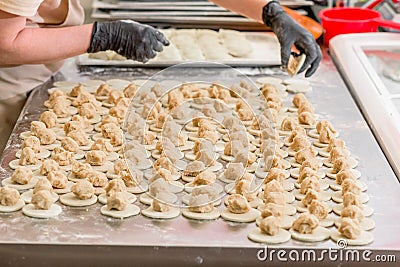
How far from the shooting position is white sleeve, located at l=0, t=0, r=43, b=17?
212 cm

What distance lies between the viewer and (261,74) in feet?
9.75

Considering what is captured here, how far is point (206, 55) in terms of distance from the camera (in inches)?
122

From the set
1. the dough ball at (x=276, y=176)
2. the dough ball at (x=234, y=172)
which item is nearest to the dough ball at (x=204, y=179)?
the dough ball at (x=234, y=172)

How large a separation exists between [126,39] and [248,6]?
1.94 ft

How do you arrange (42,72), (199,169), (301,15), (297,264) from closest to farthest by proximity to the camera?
(297,264) < (199,169) < (42,72) < (301,15)

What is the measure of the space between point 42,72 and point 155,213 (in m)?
1.05

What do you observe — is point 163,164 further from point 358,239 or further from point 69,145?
point 358,239

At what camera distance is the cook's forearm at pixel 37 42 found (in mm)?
2248

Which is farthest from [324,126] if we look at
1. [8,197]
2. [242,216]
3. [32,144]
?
[8,197]

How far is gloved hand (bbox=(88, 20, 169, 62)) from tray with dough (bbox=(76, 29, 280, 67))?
0.48m

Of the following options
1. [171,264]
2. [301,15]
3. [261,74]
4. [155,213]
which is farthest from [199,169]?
[301,15]

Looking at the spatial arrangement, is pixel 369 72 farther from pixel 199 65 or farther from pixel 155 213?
pixel 155 213

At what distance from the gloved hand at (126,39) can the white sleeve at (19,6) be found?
0.34m

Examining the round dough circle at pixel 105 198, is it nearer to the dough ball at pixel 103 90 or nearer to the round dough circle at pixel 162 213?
the round dough circle at pixel 162 213
